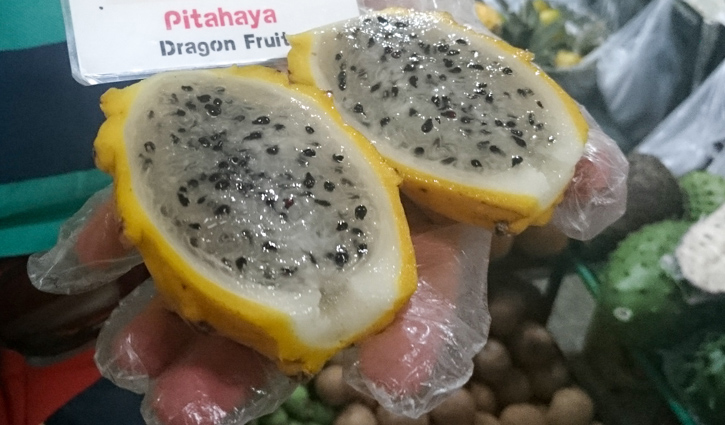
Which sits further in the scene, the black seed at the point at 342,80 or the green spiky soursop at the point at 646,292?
the green spiky soursop at the point at 646,292

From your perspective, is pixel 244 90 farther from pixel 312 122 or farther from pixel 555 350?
pixel 555 350

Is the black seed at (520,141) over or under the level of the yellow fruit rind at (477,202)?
over

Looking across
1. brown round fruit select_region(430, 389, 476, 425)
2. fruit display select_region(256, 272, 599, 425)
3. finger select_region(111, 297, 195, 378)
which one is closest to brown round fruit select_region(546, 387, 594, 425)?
fruit display select_region(256, 272, 599, 425)

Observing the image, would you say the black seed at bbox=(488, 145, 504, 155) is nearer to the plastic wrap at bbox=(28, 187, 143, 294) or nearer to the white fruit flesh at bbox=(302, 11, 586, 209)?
the white fruit flesh at bbox=(302, 11, 586, 209)

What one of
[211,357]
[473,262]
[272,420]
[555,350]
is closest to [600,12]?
[555,350]

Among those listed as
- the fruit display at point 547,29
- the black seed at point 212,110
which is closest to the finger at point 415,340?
the black seed at point 212,110

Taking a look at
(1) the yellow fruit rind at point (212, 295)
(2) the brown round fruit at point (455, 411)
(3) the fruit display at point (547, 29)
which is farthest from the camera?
(3) the fruit display at point (547, 29)

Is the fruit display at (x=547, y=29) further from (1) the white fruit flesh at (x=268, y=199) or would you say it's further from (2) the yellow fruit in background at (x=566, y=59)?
(1) the white fruit flesh at (x=268, y=199)
